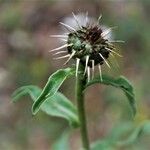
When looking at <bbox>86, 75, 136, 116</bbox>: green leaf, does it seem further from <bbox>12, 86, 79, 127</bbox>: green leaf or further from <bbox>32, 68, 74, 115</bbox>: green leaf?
<bbox>12, 86, 79, 127</bbox>: green leaf

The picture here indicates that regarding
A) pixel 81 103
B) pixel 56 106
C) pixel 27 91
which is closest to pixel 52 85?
pixel 81 103

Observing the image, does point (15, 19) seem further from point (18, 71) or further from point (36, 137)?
point (36, 137)

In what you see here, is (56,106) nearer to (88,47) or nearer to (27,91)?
(27,91)

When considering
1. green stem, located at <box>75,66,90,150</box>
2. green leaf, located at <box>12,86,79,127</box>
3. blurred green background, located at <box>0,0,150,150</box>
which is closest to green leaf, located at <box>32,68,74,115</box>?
green stem, located at <box>75,66,90,150</box>

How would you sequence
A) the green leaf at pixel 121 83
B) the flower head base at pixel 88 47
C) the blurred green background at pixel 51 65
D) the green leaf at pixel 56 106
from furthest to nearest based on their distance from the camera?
the blurred green background at pixel 51 65 → the green leaf at pixel 56 106 → the green leaf at pixel 121 83 → the flower head base at pixel 88 47

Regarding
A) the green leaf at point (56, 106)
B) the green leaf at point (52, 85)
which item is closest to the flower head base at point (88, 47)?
the green leaf at point (52, 85)

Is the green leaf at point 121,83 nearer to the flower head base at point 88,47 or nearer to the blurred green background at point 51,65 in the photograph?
the flower head base at point 88,47

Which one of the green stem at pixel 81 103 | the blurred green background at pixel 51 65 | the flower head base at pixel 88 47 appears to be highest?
the blurred green background at pixel 51 65
